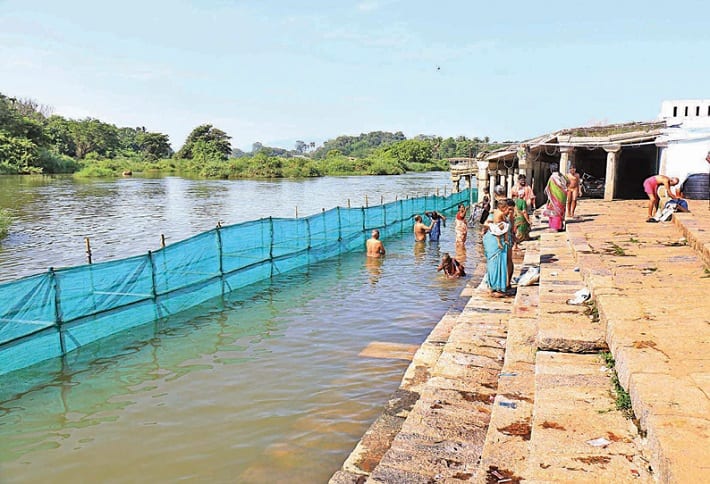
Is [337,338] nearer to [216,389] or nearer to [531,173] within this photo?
[216,389]

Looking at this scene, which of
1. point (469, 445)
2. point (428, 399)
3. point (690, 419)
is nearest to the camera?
point (690, 419)

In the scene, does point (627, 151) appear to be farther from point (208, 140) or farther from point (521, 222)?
point (208, 140)

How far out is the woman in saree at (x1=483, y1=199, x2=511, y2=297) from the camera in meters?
8.35

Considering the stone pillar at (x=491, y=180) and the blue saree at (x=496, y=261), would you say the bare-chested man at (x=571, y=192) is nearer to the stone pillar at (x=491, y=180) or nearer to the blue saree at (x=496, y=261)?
Answer: the blue saree at (x=496, y=261)

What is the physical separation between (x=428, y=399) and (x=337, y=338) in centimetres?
388

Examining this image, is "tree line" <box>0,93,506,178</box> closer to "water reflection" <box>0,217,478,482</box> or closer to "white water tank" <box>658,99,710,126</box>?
"white water tank" <box>658,99,710,126</box>

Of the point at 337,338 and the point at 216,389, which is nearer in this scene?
the point at 216,389

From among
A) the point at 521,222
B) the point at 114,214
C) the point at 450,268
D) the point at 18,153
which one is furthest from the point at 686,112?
the point at 18,153

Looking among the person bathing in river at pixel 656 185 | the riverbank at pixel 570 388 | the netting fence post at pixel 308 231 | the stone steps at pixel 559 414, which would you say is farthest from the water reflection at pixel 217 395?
the person bathing in river at pixel 656 185

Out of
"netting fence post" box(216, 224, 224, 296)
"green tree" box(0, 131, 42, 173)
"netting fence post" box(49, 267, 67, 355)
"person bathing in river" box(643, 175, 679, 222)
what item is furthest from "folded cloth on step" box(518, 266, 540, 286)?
"green tree" box(0, 131, 42, 173)

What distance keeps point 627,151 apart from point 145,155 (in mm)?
78738

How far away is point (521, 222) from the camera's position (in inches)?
486

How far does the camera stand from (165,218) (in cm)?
2773

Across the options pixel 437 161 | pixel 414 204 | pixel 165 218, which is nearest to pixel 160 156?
pixel 437 161
